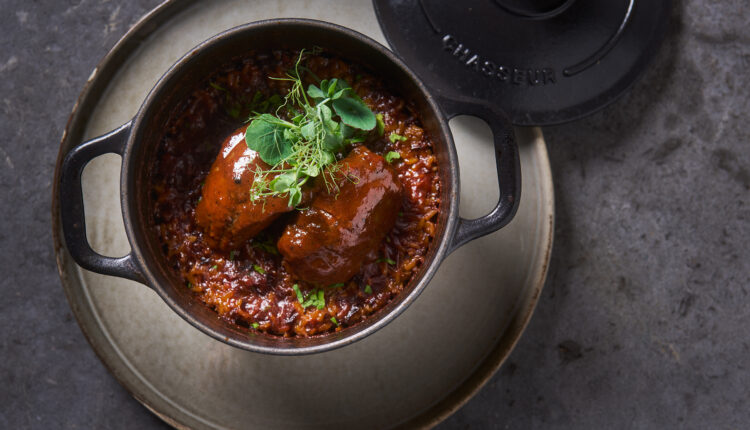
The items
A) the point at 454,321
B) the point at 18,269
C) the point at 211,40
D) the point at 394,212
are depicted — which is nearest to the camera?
the point at 211,40

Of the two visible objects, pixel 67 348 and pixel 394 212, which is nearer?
pixel 394 212

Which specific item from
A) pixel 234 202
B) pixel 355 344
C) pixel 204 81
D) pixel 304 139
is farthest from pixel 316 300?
pixel 204 81

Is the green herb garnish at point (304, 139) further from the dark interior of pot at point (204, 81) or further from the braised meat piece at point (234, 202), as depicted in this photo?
the dark interior of pot at point (204, 81)

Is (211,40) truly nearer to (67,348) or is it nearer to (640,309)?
(67,348)

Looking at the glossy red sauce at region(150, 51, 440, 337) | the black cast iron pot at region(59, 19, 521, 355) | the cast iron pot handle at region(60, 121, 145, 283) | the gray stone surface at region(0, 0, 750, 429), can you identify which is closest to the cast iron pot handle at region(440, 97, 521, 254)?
the black cast iron pot at region(59, 19, 521, 355)

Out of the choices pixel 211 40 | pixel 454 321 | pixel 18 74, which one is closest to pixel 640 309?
pixel 454 321

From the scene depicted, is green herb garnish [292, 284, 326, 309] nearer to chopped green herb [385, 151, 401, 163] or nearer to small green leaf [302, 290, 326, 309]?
small green leaf [302, 290, 326, 309]
